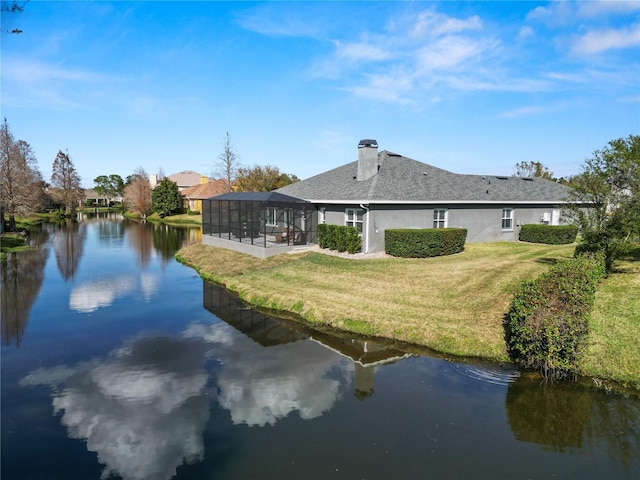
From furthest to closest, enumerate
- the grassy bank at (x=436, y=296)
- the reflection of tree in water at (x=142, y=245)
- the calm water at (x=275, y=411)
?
the reflection of tree in water at (x=142, y=245), the grassy bank at (x=436, y=296), the calm water at (x=275, y=411)

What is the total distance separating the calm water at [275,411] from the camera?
247 inches

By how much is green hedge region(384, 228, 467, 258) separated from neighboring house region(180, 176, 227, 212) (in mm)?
47113

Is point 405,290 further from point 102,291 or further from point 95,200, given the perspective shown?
point 95,200

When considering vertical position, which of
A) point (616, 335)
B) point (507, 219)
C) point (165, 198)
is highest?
point (165, 198)

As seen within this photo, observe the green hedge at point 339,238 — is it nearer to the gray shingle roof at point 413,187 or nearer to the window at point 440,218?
the gray shingle roof at point 413,187

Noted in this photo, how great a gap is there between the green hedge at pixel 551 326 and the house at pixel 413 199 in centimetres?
1135

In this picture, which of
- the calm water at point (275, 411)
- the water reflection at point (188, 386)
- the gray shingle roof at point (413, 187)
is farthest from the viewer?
the gray shingle roof at point (413, 187)

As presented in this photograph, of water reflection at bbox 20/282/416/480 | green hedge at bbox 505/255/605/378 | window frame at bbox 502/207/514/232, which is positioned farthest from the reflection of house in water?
window frame at bbox 502/207/514/232

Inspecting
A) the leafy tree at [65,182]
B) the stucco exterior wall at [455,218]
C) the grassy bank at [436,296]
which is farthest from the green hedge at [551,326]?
the leafy tree at [65,182]

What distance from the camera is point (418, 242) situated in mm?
19969

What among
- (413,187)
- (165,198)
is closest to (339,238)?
(413,187)

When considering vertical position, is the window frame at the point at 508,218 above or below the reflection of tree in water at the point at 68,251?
above

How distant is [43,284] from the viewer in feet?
61.2

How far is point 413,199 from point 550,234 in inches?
378
